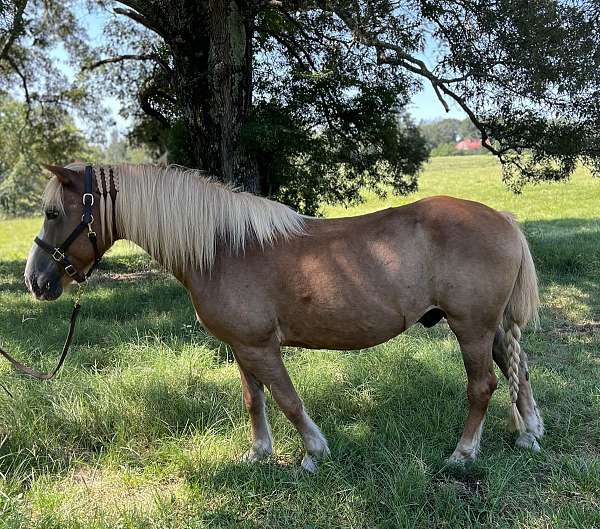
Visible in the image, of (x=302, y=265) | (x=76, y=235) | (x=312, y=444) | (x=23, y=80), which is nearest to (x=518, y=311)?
(x=302, y=265)

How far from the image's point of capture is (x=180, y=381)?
3.56 m

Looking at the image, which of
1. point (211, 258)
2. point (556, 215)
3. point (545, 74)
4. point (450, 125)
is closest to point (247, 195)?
point (211, 258)

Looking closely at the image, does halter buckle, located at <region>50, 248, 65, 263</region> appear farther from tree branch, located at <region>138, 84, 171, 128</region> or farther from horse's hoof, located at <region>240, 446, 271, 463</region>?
tree branch, located at <region>138, 84, 171, 128</region>

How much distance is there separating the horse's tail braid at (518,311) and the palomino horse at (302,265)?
11mm

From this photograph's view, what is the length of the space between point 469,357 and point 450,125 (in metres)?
75.8

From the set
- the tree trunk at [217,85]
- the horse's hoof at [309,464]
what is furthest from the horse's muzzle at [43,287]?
the tree trunk at [217,85]

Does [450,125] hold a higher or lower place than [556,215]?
higher

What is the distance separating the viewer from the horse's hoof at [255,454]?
2.86 metres

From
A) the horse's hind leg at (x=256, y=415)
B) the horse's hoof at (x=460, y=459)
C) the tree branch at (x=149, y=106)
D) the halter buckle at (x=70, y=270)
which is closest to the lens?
the halter buckle at (x=70, y=270)

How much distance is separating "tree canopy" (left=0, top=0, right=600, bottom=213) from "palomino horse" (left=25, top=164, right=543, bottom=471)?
298 centimetres

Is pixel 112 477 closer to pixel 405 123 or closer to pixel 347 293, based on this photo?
pixel 347 293

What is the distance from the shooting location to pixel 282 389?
8.91ft

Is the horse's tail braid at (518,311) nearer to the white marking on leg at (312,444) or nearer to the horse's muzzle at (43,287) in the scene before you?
the white marking on leg at (312,444)

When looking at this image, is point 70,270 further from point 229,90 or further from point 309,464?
point 229,90
